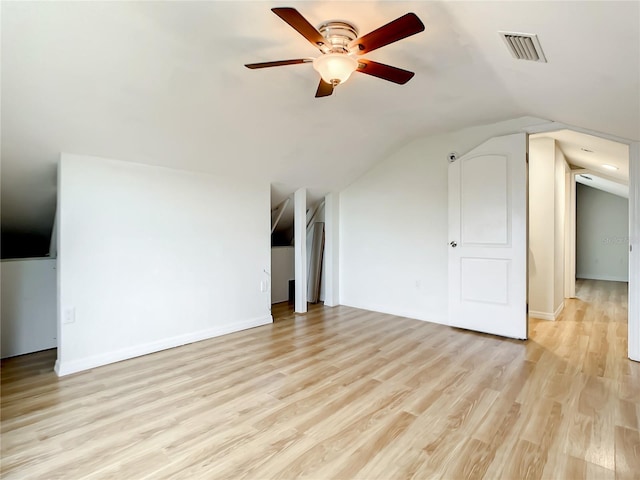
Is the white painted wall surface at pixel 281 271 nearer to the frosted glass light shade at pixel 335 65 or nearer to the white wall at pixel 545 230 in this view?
the white wall at pixel 545 230

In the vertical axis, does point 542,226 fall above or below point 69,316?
above

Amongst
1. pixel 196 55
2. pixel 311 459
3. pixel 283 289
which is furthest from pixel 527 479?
pixel 283 289

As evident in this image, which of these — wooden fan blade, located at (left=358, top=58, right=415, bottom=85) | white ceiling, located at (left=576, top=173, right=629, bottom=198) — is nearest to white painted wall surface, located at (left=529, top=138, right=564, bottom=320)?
white ceiling, located at (left=576, top=173, right=629, bottom=198)

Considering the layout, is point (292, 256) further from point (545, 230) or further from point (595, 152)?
point (595, 152)

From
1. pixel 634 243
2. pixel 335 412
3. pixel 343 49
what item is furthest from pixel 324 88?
pixel 634 243

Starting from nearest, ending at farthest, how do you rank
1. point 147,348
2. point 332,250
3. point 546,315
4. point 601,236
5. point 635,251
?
point 635,251
point 147,348
point 546,315
point 332,250
point 601,236

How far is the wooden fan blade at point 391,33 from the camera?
146cm

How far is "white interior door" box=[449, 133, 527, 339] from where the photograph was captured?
3502 mm

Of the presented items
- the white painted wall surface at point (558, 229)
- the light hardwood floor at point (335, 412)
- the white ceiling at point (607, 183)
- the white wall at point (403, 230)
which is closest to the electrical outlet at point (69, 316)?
the light hardwood floor at point (335, 412)

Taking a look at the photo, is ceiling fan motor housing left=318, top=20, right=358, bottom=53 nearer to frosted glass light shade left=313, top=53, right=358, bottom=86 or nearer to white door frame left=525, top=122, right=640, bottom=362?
frosted glass light shade left=313, top=53, right=358, bottom=86

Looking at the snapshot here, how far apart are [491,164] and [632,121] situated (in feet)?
4.39

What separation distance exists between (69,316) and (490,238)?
4221 millimetres

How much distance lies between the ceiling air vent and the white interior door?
186 centimetres

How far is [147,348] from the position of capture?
3188 millimetres
